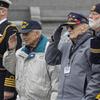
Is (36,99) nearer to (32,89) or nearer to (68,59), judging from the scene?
(32,89)

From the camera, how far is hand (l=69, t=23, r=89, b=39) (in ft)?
17.5

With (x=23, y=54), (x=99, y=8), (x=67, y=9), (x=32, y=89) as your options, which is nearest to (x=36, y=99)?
(x=32, y=89)

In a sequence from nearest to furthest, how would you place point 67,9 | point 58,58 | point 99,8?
point 99,8
point 58,58
point 67,9

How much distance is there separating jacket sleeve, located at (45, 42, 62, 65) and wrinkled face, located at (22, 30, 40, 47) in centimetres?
31

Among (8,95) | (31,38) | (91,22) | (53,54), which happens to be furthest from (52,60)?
(8,95)

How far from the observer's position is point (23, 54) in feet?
19.6

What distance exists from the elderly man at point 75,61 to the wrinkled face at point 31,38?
37cm

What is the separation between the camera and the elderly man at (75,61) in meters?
5.18

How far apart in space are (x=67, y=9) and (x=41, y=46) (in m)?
10.7

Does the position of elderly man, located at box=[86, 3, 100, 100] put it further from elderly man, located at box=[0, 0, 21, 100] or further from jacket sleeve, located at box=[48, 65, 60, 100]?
elderly man, located at box=[0, 0, 21, 100]

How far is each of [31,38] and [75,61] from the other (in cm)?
81

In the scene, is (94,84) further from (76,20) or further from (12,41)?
(12,41)

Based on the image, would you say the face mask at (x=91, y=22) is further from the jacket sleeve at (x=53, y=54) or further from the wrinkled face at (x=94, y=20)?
the jacket sleeve at (x=53, y=54)

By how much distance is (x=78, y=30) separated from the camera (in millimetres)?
5371
